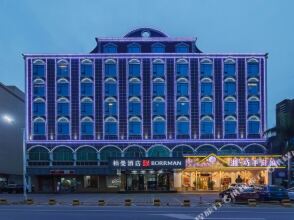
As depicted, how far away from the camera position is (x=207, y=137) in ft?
261

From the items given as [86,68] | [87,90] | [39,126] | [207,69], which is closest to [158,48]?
[207,69]

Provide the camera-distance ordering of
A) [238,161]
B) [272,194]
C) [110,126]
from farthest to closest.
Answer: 1. [110,126]
2. [238,161]
3. [272,194]

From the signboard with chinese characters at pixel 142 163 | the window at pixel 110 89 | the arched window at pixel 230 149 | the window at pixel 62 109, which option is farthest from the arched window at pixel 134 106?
the arched window at pixel 230 149

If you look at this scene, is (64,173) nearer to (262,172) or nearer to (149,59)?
(149,59)

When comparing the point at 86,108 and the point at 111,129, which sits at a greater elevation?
the point at 86,108

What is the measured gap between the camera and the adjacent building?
111812 millimetres

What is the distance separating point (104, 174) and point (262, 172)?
21523mm

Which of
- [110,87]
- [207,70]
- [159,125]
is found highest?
[207,70]

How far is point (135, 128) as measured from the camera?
7988 cm

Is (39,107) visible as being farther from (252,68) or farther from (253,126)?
(252,68)

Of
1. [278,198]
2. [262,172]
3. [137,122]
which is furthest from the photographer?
[137,122]

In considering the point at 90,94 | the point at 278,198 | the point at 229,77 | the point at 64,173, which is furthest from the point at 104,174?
the point at 278,198

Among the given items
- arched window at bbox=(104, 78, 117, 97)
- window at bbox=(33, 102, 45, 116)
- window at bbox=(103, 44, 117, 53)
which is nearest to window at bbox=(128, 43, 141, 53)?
window at bbox=(103, 44, 117, 53)

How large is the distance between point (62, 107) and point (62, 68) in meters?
5.56
